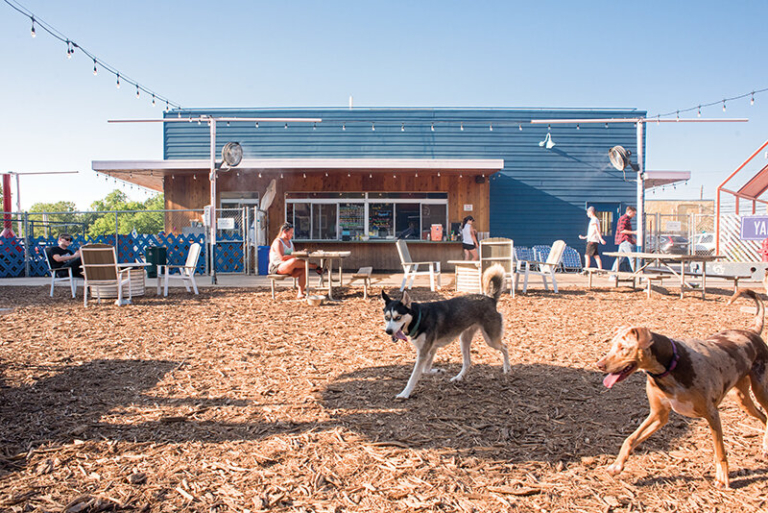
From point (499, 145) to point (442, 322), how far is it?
15.1m

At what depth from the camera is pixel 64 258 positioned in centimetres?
962

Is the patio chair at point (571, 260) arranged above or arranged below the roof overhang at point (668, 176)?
below

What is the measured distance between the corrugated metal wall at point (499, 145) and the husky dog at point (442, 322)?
43.4ft

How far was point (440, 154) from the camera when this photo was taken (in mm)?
18266

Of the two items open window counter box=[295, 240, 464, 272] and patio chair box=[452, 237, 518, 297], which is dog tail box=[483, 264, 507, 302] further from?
open window counter box=[295, 240, 464, 272]

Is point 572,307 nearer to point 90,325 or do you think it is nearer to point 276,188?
point 90,325

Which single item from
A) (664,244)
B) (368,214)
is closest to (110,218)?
(368,214)

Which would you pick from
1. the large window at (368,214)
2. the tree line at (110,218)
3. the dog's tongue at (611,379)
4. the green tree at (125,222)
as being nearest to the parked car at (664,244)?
the large window at (368,214)

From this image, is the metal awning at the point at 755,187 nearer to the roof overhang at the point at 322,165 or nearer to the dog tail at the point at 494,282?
the roof overhang at the point at 322,165

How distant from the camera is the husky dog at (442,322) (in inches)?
155

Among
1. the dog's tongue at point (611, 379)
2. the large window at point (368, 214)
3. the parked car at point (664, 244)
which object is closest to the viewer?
the dog's tongue at point (611, 379)

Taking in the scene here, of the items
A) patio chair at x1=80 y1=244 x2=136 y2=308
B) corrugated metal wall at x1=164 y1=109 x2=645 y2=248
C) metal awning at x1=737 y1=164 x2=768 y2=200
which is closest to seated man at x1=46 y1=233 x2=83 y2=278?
patio chair at x1=80 y1=244 x2=136 y2=308

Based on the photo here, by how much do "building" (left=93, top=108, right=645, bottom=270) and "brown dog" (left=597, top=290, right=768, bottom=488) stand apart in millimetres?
12840

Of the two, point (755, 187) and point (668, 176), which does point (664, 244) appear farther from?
point (755, 187)
